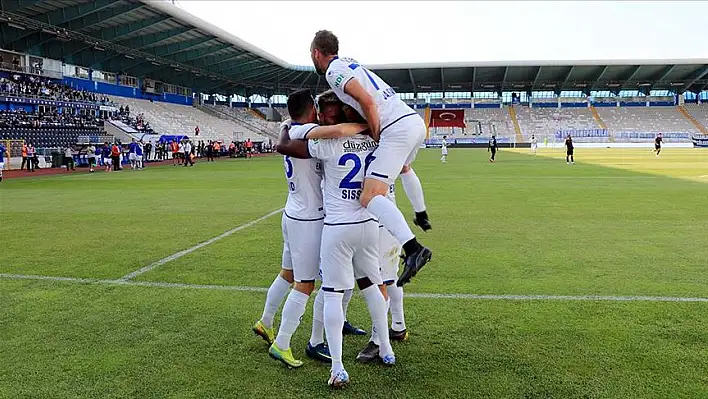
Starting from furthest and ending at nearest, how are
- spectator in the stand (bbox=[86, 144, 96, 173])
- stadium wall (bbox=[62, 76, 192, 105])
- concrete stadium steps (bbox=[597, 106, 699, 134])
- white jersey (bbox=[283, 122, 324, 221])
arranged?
concrete stadium steps (bbox=[597, 106, 699, 134]) → stadium wall (bbox=[62, 76, 192, 105]) → spectator in the stand (bbox=[86, 144, 96, 173]) → white jersey (bbox=[283, 122, 324, 221])

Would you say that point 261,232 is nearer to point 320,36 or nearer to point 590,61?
point 320,36

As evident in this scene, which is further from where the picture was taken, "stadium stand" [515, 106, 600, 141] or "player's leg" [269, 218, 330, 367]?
"stadium stand" [515, 106, 600, 141]

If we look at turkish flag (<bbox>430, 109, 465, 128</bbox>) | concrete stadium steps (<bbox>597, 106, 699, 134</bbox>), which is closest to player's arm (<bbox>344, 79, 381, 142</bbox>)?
turkish flag (<bbox>430, 109, 465, 128</bbox>)

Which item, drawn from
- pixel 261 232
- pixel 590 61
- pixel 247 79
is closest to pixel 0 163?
pixel 261 232

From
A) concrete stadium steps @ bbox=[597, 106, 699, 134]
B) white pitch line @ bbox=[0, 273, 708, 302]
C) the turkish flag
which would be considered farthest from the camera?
the turkish flag

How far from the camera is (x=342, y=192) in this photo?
12.7 feet

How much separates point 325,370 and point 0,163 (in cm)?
2412

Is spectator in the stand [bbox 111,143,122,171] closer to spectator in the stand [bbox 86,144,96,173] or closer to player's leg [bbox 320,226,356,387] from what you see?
spectator in the stand [bbox 86,144,96,173]

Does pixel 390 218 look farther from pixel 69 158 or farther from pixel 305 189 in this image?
pixel 69 158

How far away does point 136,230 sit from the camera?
10570 millimetres

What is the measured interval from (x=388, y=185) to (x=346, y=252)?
53 centimetres

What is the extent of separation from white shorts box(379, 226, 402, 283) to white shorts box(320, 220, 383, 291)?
1.37 feet

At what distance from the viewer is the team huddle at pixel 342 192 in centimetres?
375

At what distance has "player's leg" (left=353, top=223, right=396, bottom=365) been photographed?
12.8ft
